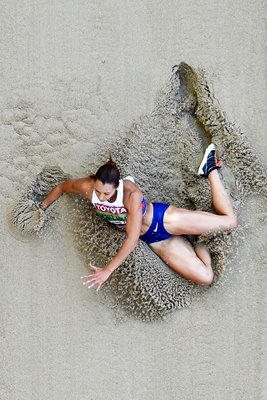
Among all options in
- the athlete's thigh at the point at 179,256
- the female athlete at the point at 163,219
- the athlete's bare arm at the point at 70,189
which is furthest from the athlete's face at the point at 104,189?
the athlete's thigh at the point at 179,256

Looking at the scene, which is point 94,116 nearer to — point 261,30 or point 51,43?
point 51,43

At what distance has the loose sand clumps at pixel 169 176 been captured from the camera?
7.68 ft

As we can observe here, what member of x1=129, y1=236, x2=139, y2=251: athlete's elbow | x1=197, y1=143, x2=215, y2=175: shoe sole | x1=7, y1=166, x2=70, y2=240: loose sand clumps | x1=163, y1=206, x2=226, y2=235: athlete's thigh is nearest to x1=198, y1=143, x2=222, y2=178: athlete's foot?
x1=197, y1=143, x2=215, y2=175: shoe sole

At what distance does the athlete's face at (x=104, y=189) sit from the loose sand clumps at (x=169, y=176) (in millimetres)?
274

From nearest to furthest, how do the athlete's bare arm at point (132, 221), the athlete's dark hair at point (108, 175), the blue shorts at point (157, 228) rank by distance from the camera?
the athlete's dark hair at point (108, 175)
the athlete's bare arm at point (132, 221)
the blue shorts at point (157, 228)

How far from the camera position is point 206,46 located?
7.75 feet

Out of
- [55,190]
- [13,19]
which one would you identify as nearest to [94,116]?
[55,190]

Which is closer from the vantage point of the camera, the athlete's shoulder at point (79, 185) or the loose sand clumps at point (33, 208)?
the athlete's shoulder at point (79, 185)

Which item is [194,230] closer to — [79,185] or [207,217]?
[207,217]

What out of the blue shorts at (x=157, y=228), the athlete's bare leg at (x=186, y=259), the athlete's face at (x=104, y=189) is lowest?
the athlete's bare leg at (x=186, y=259)

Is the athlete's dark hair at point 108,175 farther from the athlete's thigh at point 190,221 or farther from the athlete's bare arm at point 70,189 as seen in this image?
the athlete's thigh at point 190,221

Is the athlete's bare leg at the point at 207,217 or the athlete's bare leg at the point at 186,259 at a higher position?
the athlete's bare leg at the point at 207,217

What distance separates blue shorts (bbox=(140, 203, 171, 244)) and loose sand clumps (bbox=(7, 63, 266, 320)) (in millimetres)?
54

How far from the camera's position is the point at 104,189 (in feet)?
6.64
